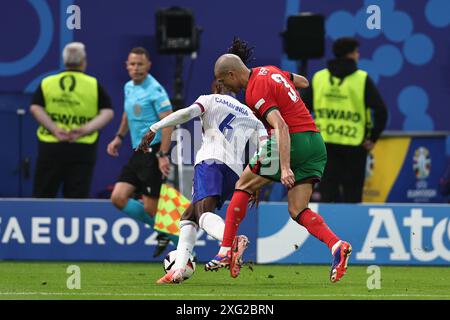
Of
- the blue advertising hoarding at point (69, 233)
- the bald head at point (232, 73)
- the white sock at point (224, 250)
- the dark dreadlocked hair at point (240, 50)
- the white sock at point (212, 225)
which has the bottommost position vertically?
the blue advertising hoarding at point (69, 233)

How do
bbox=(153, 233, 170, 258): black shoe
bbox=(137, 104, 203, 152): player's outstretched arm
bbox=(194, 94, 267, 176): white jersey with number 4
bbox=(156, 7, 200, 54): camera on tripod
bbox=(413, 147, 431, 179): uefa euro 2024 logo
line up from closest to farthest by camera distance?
1. bbox=(137, 104, 203, 152): player's outstretched arm
2. bbox=(194, 94, 267, 176): white jersey with number 4
3. bbox=(153, 233, 170, 258): black shoe
4. bbox=(156, 7, 200, 54): camera on tripod
5. bbox=(413, 147, 431, 179): uefa euro 2024 logo

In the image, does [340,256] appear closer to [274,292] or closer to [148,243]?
[274,292]

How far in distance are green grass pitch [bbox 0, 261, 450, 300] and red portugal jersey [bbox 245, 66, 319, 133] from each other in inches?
49.8

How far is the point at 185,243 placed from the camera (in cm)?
1042

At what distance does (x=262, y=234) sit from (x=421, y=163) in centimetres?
463

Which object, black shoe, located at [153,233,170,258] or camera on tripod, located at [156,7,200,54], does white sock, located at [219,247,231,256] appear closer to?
black shoe, located at [153,233,170,258]

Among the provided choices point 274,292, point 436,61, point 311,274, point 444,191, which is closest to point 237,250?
point 274,292

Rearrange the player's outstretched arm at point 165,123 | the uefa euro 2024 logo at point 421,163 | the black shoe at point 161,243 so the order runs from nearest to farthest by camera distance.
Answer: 1. the player's outstretched arm at point 165,123
2. the black shoe at point 161,243
3. the uefa euro 2024 logo at point 421,163

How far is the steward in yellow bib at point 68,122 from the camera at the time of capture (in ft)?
46.0

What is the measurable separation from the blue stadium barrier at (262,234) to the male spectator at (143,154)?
0.36 m

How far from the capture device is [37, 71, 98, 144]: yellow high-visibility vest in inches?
552

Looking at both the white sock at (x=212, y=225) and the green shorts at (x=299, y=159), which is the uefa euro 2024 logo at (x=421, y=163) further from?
the white sock at (x=212, y=225)

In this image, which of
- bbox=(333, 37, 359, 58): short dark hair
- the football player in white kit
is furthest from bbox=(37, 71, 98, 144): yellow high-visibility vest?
the football player in white kit

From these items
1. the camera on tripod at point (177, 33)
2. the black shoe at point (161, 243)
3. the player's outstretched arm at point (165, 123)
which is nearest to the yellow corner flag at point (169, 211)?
the black shoe at point (161, 243)
